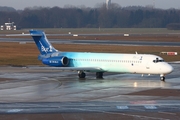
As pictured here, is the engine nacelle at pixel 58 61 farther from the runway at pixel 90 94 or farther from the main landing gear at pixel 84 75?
the main landing gear at pixel 84 75

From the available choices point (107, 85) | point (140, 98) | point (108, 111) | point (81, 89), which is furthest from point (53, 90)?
point (108, 111)

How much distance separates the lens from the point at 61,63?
42.6m

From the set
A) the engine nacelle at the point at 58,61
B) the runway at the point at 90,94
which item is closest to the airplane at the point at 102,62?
the engine nacelle at the point at 58,61

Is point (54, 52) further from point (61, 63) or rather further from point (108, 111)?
point (108, 111)

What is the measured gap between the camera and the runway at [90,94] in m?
25.5

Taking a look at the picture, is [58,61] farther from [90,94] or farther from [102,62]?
[90,94]

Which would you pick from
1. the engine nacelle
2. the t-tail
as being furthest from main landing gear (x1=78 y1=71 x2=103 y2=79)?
the t-tail

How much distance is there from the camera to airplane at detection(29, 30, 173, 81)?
130 ft

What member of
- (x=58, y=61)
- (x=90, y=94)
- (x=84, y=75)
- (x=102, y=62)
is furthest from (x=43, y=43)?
(x=90, y=94)

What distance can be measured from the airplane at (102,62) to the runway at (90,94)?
2.93 ft

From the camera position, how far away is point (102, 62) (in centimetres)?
4159

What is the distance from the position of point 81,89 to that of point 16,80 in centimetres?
799

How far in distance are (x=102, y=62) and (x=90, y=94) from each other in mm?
9952

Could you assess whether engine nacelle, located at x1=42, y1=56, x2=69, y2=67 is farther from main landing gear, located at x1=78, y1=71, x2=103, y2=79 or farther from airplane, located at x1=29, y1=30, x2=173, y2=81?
main landing gear, located at x1=78, y1=71, x2=103, y2=79
